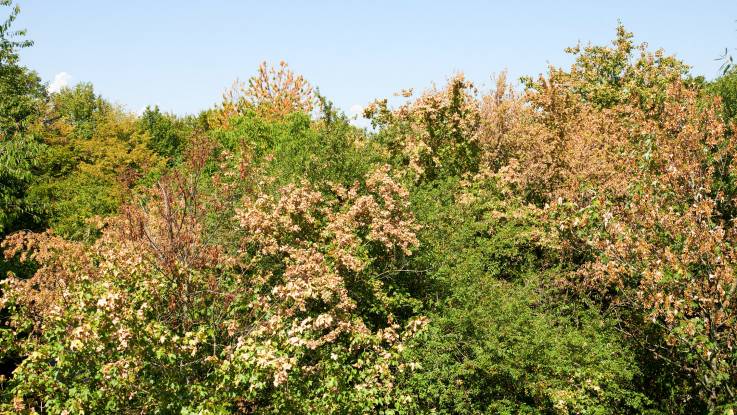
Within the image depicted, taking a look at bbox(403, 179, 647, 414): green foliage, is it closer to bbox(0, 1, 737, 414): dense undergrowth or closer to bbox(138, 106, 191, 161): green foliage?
bbox(0, 1, 737, 414): dense undergrowth

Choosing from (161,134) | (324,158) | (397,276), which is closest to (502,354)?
(397,276)

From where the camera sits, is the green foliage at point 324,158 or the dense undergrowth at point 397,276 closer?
the dense undergrowth at point 397,276

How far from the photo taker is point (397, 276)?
50.6 ft

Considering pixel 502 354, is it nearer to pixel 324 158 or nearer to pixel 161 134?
pixel 324 158

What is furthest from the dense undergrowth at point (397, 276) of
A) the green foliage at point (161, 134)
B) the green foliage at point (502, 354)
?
the green foliage at point (161, 134)

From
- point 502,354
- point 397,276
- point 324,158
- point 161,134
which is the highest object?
point 161,134

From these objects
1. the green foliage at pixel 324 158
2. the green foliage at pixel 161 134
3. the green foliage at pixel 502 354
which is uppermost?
the green foliage at pixel 161 134

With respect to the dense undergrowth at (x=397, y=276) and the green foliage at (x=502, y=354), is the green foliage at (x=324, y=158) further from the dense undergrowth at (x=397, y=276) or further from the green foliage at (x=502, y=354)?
the green foliage at (x=502, y=354)

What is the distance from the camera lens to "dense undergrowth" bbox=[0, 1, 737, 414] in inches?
325

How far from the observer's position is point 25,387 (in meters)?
7.56

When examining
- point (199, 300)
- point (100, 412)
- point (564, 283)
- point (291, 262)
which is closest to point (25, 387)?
point (100, 412)

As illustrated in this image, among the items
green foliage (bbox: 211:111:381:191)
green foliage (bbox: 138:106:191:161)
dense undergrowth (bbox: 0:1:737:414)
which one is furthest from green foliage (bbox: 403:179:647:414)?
green foliage (bbox: 138:106:191:161)

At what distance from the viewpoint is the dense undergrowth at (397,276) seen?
8258 mm

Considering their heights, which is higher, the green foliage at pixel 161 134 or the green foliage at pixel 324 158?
the green foliage at pixel 161 134
